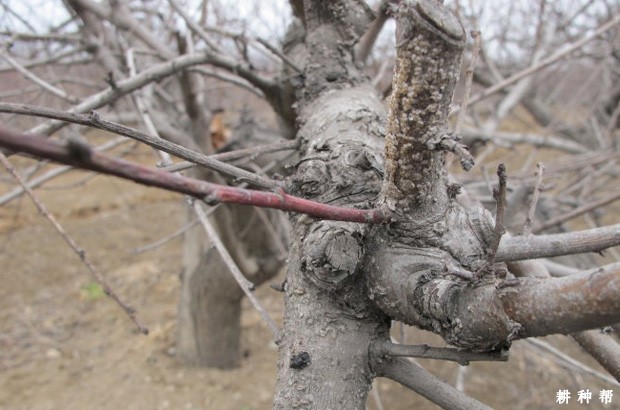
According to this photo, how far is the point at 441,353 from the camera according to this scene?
2.46 ft

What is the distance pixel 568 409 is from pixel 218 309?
218cm

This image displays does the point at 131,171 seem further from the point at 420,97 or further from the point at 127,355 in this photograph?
the point at 127,355

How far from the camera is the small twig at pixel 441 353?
0.71 meters

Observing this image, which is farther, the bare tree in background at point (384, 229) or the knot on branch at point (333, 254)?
the knot on branch at point (333, 254)

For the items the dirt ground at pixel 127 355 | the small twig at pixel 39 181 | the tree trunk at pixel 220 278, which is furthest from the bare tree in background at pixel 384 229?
the tree trunk at pixel 220 278

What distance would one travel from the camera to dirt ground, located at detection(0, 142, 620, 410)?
309 centimetres

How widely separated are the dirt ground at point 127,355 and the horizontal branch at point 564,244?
1.44 meters

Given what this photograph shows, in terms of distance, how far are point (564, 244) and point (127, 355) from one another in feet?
10.9

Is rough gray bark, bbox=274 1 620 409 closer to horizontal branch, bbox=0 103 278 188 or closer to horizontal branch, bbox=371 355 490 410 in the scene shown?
horizontal branch, bbox=371 355 490 410

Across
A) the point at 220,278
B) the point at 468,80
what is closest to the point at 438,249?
the point at 468,80

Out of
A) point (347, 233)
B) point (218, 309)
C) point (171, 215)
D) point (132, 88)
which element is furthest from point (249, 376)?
point (171, 215)

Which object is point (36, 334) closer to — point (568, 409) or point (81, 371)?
point (81, 371)

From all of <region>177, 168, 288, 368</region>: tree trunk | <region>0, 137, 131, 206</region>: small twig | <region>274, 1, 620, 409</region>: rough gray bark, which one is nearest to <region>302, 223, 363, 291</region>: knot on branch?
<region>274, 1, 620, 409</region>: rough gray bark

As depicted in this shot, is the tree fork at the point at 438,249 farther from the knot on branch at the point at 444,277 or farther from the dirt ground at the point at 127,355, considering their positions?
the dirt ground at the point at 127,355
